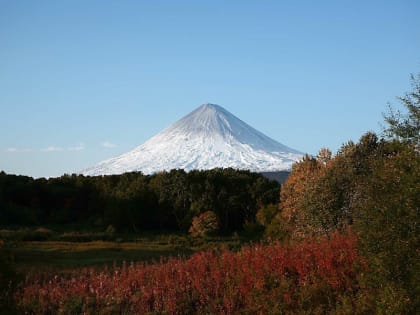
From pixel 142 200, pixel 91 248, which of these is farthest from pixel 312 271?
pixel 142 200

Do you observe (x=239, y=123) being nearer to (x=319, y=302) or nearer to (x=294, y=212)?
(x=294, y=212)

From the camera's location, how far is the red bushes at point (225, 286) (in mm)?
10852

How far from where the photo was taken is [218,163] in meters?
162

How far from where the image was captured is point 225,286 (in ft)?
38.9

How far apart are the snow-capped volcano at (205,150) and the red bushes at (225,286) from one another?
142597 mm

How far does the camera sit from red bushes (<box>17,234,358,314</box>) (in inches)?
427

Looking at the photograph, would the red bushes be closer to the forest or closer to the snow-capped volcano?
the forest

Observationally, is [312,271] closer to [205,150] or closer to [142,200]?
[142,200]

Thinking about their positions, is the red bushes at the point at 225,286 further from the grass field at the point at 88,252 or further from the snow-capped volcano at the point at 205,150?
the snow-capped volcano at the point at 205,150

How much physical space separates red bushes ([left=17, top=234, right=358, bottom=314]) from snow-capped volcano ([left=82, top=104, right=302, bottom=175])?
14260 centimetres

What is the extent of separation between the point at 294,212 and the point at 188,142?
154 m

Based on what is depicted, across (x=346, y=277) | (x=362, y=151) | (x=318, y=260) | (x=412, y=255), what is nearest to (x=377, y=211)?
(x=412, y=255)

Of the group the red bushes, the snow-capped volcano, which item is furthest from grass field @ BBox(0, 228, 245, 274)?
the snow-capped volcano

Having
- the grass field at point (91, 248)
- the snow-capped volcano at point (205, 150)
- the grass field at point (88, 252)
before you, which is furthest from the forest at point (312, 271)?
the snow-capped volcano at point (205, 150)
